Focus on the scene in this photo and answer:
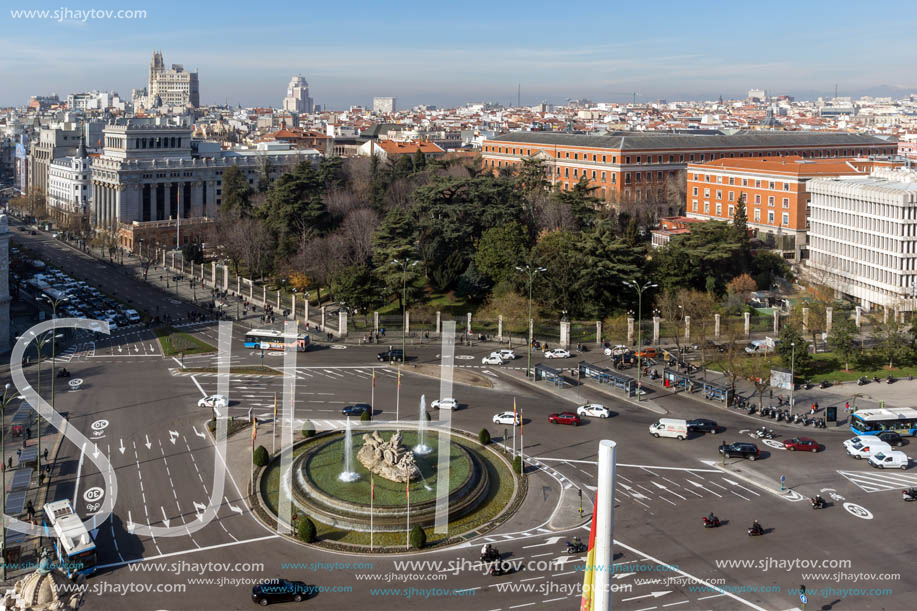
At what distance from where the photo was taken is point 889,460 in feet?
135

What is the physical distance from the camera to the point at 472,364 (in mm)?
59938

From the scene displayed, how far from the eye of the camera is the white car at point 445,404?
49331 mm

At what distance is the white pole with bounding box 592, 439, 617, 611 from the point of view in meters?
17.0

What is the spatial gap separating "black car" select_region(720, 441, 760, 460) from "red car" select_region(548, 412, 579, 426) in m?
8.03

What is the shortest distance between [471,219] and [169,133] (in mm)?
64611

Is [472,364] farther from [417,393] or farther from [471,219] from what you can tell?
[471,219]

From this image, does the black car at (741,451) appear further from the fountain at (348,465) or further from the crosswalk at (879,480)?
the fountain at (348,465)

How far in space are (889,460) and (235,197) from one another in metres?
75.0

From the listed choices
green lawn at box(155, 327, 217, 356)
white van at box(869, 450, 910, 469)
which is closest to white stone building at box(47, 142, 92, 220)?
green lawn at box(155, 327, 217, 356)

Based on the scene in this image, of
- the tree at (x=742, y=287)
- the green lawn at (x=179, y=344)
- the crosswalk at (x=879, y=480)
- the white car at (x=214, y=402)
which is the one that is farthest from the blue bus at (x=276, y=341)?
the crosswalk at (x=879, y=480)

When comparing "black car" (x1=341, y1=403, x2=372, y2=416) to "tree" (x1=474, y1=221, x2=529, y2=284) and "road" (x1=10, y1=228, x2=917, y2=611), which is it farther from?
"tree" (x1=474, y1=221, x2=529, y2=284)

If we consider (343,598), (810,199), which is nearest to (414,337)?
(343,598)

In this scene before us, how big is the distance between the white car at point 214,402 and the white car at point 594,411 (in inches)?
777

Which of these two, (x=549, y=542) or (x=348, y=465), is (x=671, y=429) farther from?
(x=348, y=465)
